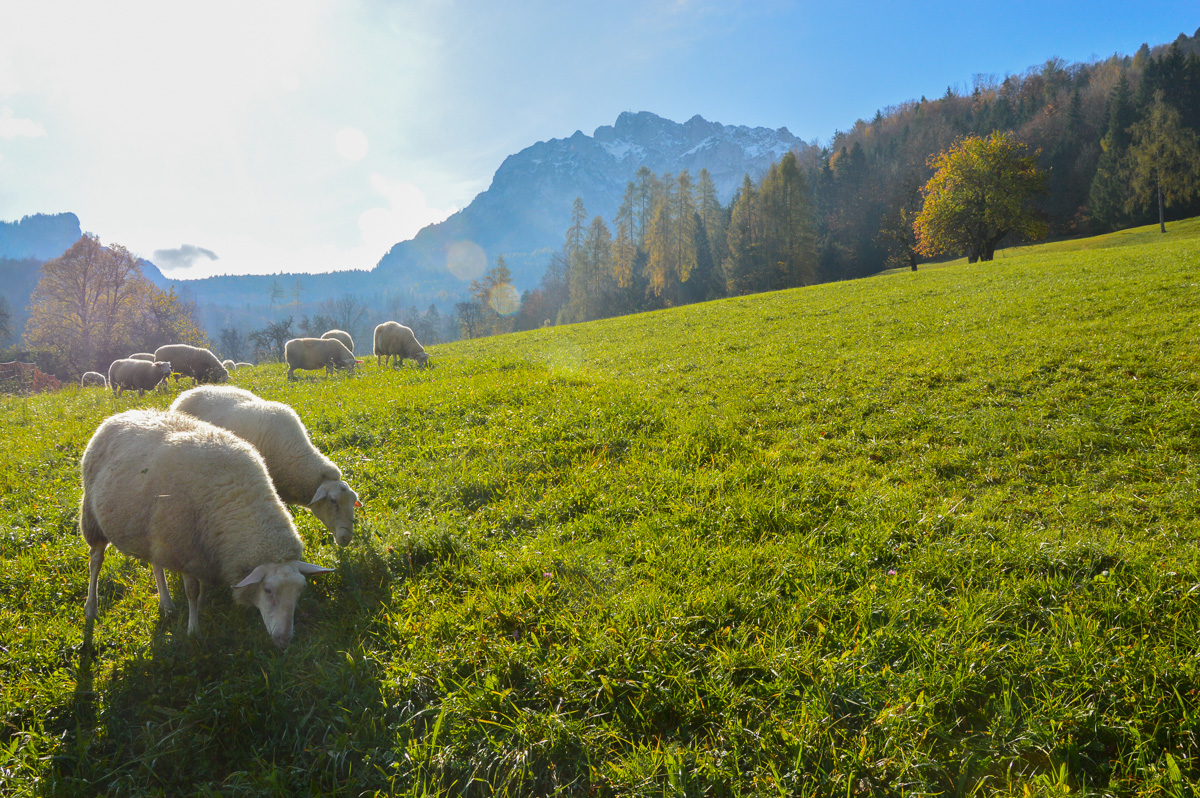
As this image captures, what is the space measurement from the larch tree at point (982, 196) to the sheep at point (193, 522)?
53.1 meters

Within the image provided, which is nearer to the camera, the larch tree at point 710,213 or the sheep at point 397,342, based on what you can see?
the sheep at point 397,342

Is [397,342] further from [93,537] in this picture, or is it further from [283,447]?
[93,537]

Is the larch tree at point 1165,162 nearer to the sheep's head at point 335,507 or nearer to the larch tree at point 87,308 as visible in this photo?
the sheep's head at point 335,507

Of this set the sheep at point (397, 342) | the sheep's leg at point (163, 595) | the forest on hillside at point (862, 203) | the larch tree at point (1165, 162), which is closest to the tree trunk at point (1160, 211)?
the larch tree at point (1165, 162)

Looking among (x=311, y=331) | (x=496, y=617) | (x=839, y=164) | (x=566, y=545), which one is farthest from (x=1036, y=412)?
(x=311, y=331)

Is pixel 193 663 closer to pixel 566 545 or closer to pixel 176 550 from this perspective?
pixel 176 550

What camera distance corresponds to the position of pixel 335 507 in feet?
17.4

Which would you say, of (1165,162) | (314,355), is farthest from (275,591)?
(1165,162)

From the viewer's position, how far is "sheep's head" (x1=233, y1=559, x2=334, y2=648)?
3.77 metres

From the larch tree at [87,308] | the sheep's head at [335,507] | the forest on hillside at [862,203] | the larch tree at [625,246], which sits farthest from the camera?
the larch tree at [625,246]

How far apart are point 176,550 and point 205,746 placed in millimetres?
1866

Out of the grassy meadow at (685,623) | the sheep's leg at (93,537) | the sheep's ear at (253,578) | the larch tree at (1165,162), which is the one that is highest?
the larch tree at (1165,162)

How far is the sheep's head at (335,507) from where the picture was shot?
522cm

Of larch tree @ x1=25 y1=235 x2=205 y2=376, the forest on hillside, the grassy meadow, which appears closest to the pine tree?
the forest on hillside
